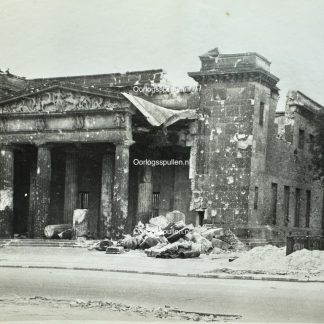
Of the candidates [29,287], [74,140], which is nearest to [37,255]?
[74,140]

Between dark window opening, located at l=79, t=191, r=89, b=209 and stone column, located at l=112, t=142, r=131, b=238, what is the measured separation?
304 inches

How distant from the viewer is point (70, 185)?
32.2 meters

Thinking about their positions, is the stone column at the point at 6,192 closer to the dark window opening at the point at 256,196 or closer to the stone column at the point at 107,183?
the stone column at the point at 107,183

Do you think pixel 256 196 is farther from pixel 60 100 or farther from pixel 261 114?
pixel 60 100

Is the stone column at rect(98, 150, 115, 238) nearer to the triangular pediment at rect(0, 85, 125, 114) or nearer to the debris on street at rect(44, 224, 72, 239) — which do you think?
the debris on street at rect(44, 224, 72, 239)

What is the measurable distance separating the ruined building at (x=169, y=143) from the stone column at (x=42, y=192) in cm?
4

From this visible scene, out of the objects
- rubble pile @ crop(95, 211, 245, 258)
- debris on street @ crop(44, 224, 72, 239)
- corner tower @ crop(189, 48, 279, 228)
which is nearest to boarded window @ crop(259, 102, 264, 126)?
corner tower @ crop(189, 48, 279, 228)

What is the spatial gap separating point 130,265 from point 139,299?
7.10 m

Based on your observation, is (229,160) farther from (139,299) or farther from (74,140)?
(139,299)

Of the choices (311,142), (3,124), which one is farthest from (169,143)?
(311,142)

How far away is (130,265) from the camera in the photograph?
19359 mm

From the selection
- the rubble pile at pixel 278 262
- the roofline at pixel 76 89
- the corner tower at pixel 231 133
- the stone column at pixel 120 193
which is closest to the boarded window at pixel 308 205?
the corner tower at pixel 231 133

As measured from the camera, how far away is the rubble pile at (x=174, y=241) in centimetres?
2211

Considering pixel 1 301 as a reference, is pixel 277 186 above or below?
above
